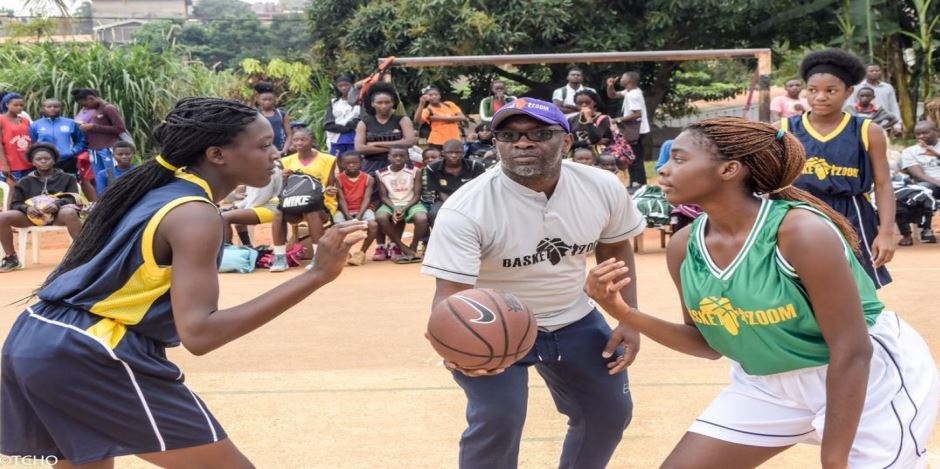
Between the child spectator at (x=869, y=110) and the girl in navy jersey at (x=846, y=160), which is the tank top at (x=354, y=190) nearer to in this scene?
the child spectator at (x=869, y=110)

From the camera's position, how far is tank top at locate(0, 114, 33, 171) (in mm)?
13109

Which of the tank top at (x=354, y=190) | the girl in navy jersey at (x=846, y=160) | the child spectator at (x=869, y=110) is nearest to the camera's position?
the girl in navy jersey at (x=846, y=160)

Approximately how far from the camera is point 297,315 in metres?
8.50

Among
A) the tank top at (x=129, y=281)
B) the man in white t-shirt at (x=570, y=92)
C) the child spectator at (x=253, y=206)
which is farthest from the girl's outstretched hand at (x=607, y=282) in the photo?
the man in white t-shirt at (x=570, y=92)

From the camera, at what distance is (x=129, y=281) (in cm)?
314

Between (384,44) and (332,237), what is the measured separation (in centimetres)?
1822

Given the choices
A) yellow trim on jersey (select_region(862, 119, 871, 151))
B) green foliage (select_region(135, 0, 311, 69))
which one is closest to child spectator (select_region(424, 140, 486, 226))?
yellow trim on jersey (select_region(862, 119, 871, 151))

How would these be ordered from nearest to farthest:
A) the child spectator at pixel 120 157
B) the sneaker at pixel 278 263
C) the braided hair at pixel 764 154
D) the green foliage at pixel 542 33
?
the braided hair at pixel 764 154, the sneaker at pixel 278 263, the child spectator at pixel 120 157, the green foliage at pixel 542 33

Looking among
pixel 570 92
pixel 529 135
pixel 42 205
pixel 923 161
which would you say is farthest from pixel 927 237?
pixel 42 205

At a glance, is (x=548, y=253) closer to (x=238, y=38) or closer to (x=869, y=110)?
(x=869, y=110)

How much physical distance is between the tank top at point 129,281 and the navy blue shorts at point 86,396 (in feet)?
0.11

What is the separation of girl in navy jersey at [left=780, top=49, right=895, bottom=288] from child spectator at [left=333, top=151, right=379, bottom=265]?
645 centimetres

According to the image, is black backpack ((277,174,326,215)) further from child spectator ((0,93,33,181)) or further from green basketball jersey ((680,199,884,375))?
green basketball jersey ((680,199,884,375))

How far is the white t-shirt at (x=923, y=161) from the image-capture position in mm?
11727
